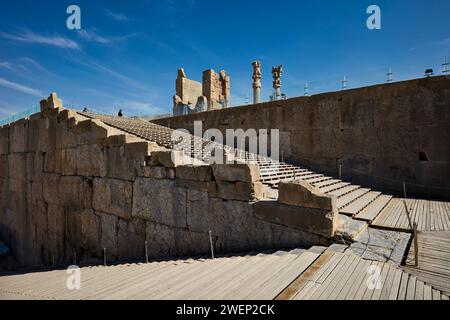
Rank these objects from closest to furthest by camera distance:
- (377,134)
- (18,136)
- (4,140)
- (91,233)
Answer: (91,233) → (377,134) → (18,136) → (4,140)

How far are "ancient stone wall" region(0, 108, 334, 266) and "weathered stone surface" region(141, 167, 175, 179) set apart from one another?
3 cm

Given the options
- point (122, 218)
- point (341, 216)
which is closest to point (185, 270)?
point (341, 216)

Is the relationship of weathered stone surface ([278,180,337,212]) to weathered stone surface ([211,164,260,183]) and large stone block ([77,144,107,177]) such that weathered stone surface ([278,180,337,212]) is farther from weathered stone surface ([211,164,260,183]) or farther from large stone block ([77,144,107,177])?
large stone block ([77,144,107,177])

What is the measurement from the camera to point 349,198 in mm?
6621

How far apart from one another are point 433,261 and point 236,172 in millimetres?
3370

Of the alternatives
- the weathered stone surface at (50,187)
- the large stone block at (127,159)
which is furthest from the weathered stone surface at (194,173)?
the weathered stone surface at (50,187)

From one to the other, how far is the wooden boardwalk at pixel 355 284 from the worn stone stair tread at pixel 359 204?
1993 mm

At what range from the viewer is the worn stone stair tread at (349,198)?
599 centimetres

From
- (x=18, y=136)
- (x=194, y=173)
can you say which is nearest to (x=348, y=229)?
(x=194, y=173)

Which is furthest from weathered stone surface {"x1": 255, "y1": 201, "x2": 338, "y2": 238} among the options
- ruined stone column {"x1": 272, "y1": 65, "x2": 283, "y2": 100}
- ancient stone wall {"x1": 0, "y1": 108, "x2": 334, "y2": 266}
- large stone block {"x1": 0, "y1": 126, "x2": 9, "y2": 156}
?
large stone block {"x1": 0, "y1": 126, "x2": 9, "y2": 156}

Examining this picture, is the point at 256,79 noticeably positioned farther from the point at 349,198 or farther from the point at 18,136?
the point at 18,136

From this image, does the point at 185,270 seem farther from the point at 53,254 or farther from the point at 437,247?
the point at 53,254

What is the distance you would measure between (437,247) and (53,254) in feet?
37.2
